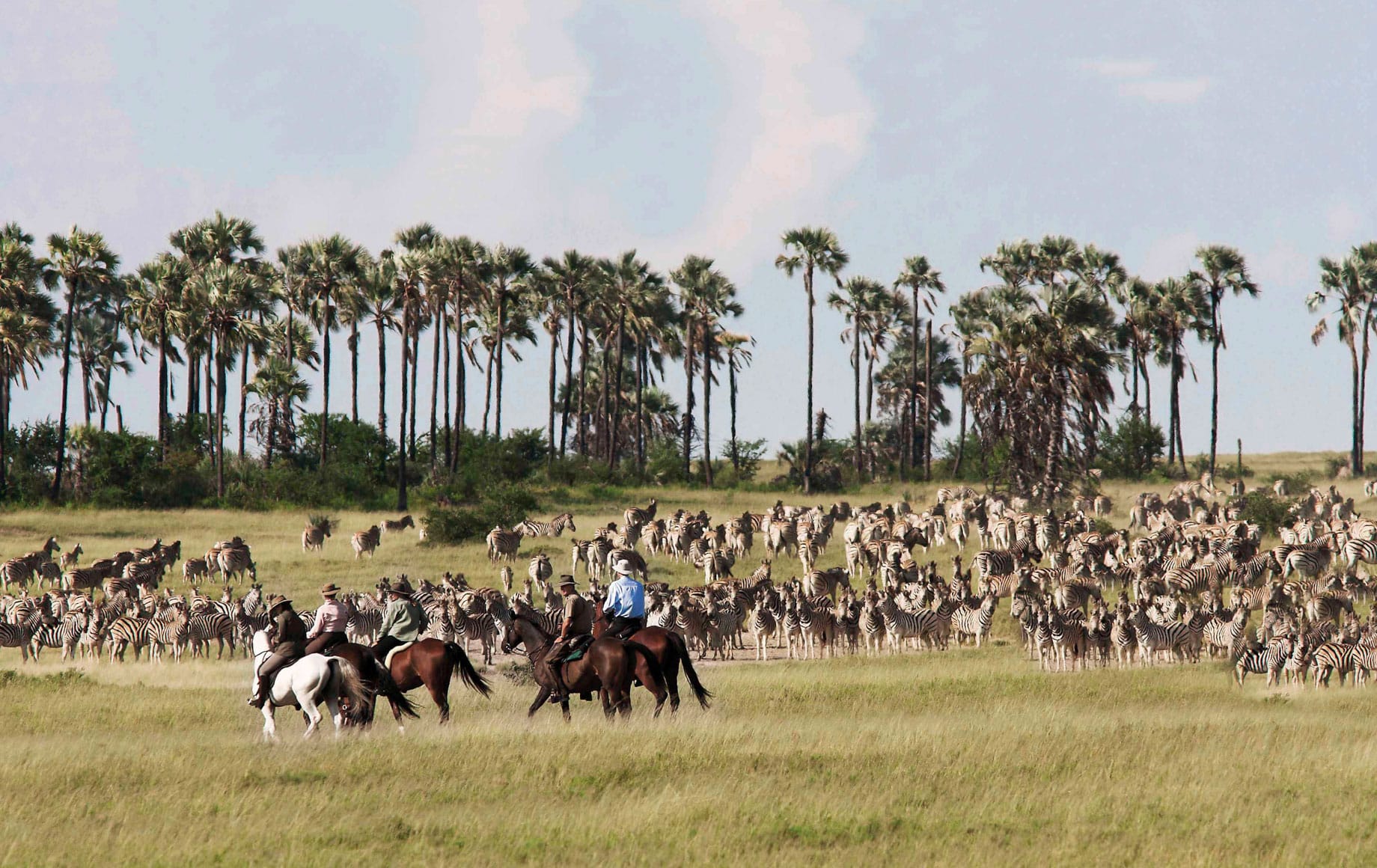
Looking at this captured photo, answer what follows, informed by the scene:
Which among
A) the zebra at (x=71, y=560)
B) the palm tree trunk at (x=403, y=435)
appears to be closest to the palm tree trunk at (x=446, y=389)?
the palm tree trunk at (x=403, y=435)

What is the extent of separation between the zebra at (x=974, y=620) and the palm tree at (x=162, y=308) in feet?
151

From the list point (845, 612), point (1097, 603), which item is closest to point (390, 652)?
point (845, 612)

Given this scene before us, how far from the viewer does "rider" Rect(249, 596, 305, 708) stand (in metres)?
18.7

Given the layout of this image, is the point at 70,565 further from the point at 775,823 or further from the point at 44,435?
the point at 775,823

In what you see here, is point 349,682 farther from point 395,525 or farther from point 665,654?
point 395,525

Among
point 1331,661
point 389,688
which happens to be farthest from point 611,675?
point 1331,661

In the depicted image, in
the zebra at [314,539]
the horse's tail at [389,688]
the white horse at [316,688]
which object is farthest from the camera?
the zebra at [314,539]

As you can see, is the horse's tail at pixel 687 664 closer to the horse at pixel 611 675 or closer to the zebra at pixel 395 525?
the horse at pixel 611 675

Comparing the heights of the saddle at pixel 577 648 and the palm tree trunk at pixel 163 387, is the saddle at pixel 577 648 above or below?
below

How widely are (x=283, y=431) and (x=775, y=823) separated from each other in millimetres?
65331

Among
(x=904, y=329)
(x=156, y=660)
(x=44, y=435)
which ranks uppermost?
(x=904, y=329)

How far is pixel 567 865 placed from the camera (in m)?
12.7

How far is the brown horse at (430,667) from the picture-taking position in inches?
777

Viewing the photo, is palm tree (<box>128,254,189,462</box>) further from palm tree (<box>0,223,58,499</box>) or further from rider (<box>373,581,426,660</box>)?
rider (<box>373,581,426,660</box>)
